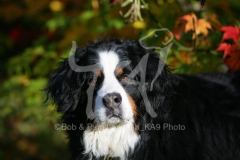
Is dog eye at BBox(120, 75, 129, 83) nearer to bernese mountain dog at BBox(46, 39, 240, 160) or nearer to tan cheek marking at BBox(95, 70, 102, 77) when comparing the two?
bernese mountain dog at BBox(46, 39, 240, 160)

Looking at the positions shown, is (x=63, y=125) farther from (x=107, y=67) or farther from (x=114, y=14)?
(x=114, y=14)

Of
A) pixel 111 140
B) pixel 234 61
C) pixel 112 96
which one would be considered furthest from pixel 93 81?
pixel 234 61

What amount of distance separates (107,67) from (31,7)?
473 centimetres

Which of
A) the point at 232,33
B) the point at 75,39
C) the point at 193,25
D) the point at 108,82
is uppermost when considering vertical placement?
the point at 75,39

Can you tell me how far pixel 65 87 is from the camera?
200 inches

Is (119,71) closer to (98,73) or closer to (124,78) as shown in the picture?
(124,78)

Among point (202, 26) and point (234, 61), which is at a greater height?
point (202, 26)

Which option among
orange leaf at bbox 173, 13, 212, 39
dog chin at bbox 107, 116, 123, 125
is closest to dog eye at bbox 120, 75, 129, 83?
dog chin at bbox 107, 116, 123, 125

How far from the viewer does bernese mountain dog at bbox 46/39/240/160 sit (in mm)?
4801

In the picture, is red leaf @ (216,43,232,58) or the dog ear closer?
the dog ear

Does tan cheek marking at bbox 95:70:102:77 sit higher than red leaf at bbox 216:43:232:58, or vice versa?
red leaf at bbox 216:43:232:58

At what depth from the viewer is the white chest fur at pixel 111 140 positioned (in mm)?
4910

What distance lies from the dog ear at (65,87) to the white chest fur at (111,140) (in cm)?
30

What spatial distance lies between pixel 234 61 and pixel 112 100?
65.9 inches
